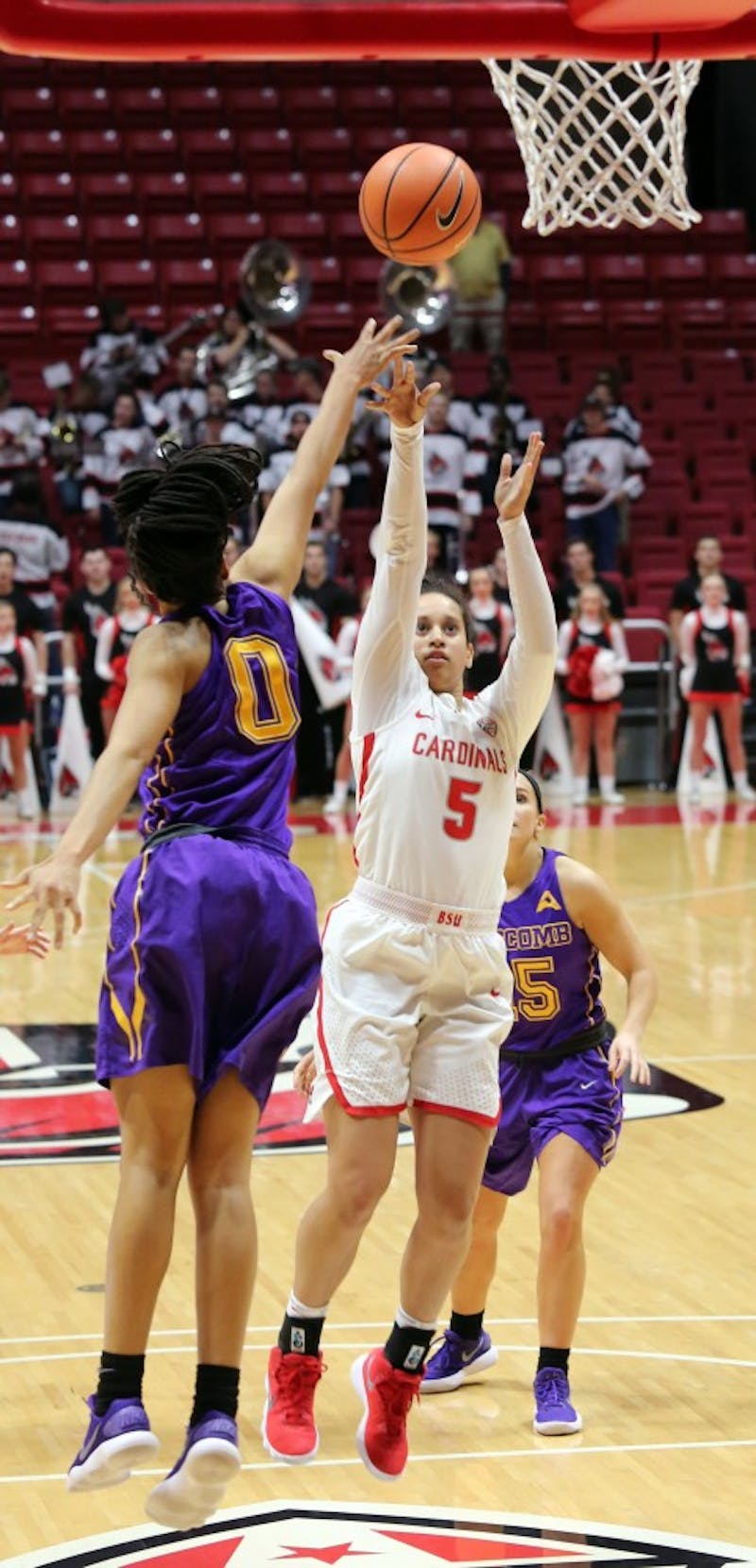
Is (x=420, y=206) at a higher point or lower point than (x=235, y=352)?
higher

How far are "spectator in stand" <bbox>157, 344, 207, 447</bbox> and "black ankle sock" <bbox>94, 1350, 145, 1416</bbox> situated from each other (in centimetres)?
1362

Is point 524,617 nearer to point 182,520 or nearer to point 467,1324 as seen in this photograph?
point 182,520

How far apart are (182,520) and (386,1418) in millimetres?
1806

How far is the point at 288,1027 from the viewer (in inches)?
164

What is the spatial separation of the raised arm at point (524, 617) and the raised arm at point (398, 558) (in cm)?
18

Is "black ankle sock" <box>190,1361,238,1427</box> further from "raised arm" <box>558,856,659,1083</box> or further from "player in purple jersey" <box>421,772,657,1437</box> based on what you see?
"raised arm" <box>558,856,659,1083</box>

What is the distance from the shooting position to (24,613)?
15.9 metres

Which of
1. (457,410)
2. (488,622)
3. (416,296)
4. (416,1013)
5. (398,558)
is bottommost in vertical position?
(488,622)

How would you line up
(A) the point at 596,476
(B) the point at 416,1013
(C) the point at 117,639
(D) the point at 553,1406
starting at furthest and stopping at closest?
(A) the point at 596,476 → (C) the point at 117,639 → (D) the point at 553,1406 → (B) the point at 416,1013

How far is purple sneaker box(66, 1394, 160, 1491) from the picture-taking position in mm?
3977

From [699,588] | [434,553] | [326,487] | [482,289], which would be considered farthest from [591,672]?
[482,289]

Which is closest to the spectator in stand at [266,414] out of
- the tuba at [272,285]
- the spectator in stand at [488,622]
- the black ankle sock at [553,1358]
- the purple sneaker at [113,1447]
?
the tuba at [272,285]

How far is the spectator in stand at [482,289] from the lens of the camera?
1939 centimetres

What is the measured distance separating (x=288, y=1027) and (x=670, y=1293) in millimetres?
2667
